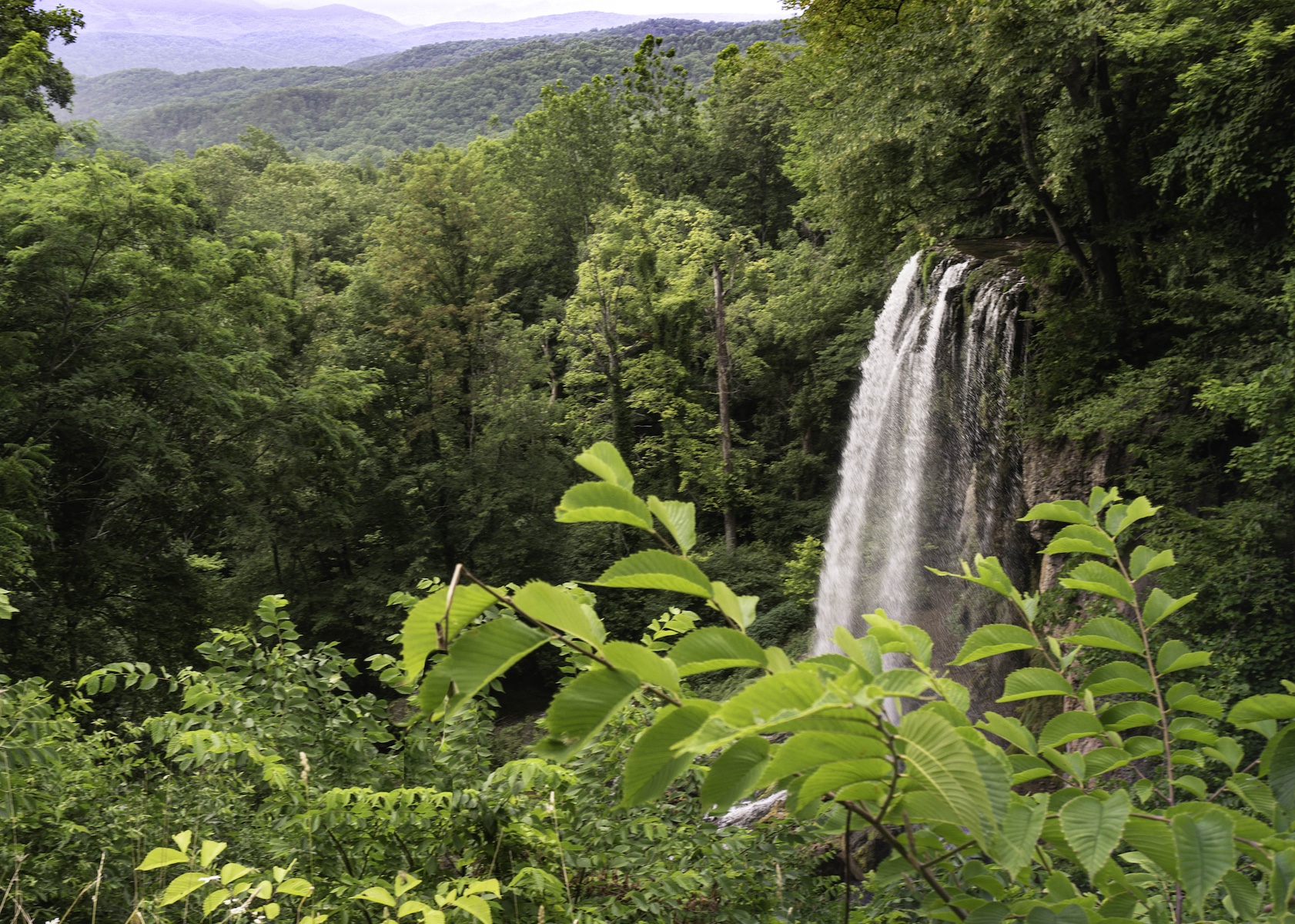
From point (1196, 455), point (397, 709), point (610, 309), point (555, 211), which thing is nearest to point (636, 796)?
point (1196, 455)

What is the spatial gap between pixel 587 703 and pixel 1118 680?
2.81 feet

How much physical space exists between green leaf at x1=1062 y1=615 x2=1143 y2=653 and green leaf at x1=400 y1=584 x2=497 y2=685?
0.87 m

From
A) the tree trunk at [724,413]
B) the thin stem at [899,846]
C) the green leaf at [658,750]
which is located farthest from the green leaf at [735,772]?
the tree trunk at [724,413]

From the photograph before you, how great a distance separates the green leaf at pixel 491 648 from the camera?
26.8 inches

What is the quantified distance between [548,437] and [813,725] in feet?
57.4

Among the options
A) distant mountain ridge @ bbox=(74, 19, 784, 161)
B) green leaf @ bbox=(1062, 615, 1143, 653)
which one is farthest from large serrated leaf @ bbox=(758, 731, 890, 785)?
distant mountain ridge @ bbox=(74, 19, 784, 161)

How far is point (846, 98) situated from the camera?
36.3 ft

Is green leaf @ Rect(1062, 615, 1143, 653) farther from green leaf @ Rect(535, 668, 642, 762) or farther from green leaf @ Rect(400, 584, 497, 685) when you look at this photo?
green leaf @ Rect(400, 584, 497, 685)

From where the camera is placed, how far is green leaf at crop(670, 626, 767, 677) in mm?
721

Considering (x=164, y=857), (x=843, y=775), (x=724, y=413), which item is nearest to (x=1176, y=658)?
(x=843, y=775)

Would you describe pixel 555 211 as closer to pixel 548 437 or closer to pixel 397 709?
pixel 548 437

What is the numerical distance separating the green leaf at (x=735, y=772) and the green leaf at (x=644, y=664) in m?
0.08

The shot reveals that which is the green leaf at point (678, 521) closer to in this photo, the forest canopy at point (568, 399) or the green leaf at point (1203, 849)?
the forest canopy at point (568, 399)

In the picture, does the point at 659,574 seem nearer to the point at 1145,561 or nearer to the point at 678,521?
the point at 678,521
